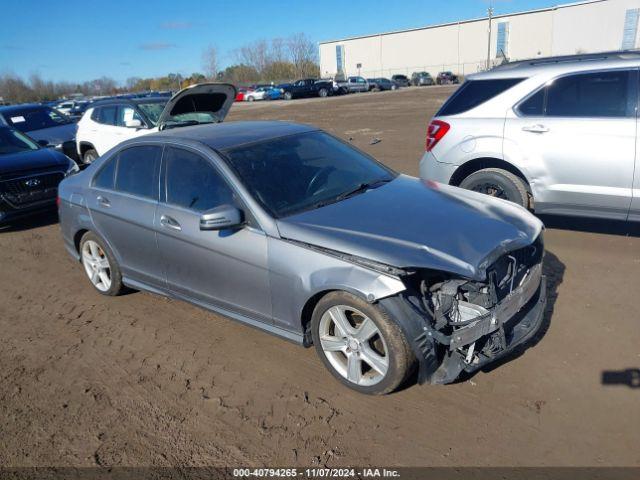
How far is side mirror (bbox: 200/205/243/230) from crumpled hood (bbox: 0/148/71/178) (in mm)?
5752

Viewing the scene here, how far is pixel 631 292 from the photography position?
446cm

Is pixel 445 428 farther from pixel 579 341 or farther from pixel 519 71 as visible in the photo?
pixel 519 71

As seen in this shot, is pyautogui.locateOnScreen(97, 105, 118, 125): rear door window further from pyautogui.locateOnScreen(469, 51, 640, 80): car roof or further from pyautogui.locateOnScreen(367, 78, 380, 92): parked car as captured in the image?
pyautogui.locateOnScreen(367, 78, 380, 92): parked car

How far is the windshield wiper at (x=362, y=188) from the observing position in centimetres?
400

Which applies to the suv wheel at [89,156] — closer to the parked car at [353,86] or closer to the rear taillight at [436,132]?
the rear taillight at [436,132]

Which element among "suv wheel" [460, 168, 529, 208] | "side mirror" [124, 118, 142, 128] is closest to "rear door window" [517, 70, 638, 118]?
"suv wheel" [460, 168, 529, 208]

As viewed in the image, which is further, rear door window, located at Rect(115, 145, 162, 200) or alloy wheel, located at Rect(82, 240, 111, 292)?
alloy wheel, located at Rect(82, 240, 111, 292)

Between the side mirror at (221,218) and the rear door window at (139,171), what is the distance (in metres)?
1.06

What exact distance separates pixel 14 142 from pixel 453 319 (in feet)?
28.1

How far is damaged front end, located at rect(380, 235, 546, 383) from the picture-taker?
9.85 ft

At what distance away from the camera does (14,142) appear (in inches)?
348

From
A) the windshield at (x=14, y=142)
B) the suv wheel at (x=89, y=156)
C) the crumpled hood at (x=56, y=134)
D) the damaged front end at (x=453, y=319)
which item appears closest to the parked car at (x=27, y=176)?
the windshield at (x=14, y=142)

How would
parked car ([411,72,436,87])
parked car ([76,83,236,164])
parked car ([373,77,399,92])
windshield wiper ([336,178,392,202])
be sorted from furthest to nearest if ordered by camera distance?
parked car ([411,72,436,87]) → parked car ([373,77,399,92]) → parked car ([76,83,236,164]) → windshield wiper ([336,178,392,202])

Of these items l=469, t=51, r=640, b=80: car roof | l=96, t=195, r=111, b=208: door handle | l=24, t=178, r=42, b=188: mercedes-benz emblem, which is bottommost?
l=24, t=178, r=42, b=188: mercedes-benz emblem
